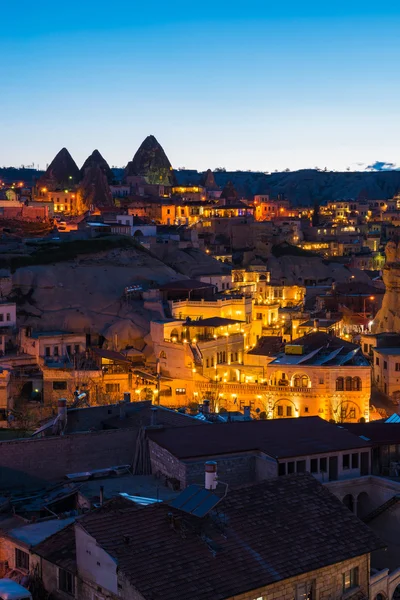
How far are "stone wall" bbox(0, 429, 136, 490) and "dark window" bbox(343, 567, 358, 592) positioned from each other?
402 inches

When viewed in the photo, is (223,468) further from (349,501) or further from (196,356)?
(196,356)

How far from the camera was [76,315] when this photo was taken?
6756 cm

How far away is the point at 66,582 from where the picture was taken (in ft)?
70.4

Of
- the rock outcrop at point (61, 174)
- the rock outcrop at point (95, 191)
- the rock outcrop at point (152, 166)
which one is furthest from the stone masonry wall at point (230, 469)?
the rock outcrop at point (152, 166)

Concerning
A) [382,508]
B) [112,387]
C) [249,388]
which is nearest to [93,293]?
[112,387]

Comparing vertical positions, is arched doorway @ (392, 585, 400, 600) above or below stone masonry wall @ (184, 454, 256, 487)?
below

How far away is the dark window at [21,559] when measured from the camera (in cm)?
2253

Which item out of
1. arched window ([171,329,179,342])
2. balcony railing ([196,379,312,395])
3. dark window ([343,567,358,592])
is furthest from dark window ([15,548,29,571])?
arched window ([171,329,179,342])

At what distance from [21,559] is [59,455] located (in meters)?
6.92

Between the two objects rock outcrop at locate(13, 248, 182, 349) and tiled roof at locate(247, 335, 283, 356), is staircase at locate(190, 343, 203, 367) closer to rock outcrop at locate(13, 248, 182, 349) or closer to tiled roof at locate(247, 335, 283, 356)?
tiled roof at locate(247, 335, 283, 356)

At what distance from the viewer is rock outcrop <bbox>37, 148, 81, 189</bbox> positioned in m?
134

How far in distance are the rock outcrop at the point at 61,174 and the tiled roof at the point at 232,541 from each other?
113213 millimetres

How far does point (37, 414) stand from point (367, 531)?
96.9 ft

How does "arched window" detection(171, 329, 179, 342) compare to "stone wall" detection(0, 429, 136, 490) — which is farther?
"arched window" detection(171, 329, 179, 342)
